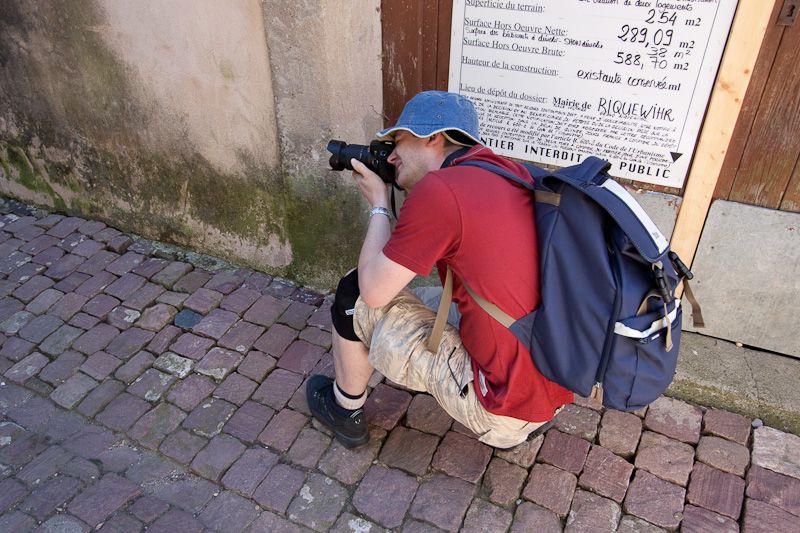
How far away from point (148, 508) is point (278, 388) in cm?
80

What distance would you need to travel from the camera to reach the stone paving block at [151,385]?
10.0 feet

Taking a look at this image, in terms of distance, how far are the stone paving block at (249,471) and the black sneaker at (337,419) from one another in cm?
28

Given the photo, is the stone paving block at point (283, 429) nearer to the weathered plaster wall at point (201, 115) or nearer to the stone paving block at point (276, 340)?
the stone paving block at point (276, 340)

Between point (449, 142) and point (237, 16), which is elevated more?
point (237, 16)

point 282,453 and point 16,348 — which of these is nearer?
point 282,453

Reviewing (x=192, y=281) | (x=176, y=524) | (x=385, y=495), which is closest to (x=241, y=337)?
(x=192, y=281)

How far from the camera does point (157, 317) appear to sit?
11.7 ft

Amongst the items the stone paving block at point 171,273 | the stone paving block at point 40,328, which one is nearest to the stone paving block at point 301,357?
the stone paving block at point 171,273

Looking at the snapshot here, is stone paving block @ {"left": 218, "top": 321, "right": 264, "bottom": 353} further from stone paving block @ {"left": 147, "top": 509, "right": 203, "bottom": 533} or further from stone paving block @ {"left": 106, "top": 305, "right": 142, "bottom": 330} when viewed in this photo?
stone paving block @ {"left": 147, "top": 509, "right": 203, "bottom": 533}

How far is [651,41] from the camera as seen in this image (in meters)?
2.60

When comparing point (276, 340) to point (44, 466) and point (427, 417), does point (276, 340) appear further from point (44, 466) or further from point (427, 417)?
point (44, 466)

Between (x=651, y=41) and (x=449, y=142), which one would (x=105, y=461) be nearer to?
(x=449, y=142)

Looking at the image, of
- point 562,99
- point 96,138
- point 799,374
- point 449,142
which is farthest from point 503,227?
point 96,138

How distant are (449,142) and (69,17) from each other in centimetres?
301
